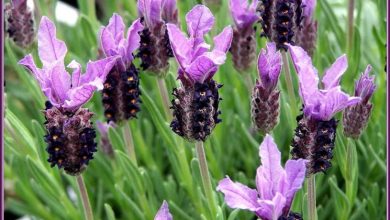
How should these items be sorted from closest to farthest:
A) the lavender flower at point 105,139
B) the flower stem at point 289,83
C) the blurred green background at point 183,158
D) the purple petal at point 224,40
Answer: the purple petal at point 224,40
the flower stem at point 289,83
the blurred green background at point 183,158
the lavender flower at point 105,139

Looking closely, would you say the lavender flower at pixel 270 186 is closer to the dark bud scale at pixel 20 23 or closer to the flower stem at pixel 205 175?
Answer: the flower stem at pixel 205 175

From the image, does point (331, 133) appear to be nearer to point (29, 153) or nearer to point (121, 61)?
point (121, 61)

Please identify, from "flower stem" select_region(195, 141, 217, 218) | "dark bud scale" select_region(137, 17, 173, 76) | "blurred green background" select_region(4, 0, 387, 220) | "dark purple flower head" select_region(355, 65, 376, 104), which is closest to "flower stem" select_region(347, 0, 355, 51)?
"blurred green background" select_region(4, 0, 387, 220)

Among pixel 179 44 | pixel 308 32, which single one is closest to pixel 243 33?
pixel 308 32

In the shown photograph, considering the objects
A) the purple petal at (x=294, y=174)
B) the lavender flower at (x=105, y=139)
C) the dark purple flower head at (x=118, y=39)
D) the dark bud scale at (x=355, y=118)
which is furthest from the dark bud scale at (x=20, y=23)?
the purple petal at (x=294, y=174)

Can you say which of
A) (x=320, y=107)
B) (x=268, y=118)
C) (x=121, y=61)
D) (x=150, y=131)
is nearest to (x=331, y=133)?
(x=320, y=107)
